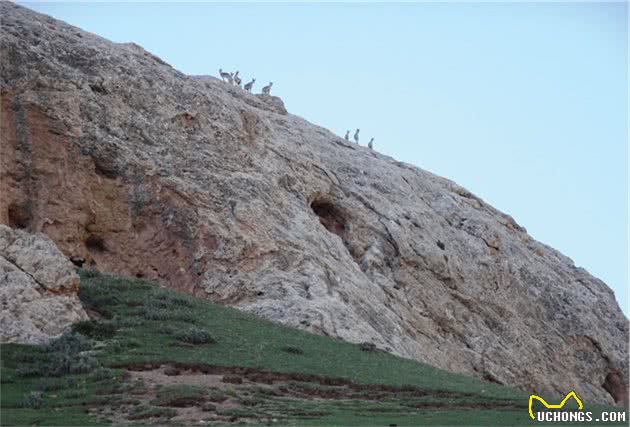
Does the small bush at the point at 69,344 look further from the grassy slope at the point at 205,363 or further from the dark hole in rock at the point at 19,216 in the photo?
the dark hole in rock at the point at 19,216

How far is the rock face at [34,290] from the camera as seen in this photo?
32625 millimetres

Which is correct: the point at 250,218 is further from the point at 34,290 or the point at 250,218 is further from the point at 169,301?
the point at 34,290

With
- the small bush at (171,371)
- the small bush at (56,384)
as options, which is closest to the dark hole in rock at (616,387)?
the small bush at (171,371)

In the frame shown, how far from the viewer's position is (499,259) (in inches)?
2363

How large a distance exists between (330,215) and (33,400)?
95.9 ft

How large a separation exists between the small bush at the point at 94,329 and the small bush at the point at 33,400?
6.64 meters

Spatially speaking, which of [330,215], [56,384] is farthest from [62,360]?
[330,215]

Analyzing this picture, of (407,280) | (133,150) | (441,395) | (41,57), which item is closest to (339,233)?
(407,280)

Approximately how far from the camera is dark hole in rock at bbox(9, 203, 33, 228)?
43.8 meters

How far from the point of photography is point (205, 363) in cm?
3234

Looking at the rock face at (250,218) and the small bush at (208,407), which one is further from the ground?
the rock face at (250,218)

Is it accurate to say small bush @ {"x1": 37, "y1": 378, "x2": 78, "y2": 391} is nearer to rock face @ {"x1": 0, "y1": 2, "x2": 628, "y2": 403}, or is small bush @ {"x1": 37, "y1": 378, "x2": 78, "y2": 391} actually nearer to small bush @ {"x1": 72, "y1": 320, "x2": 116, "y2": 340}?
small bush @ {"x1": 72, "y1": 320, "x2": 116, "y2": 340}

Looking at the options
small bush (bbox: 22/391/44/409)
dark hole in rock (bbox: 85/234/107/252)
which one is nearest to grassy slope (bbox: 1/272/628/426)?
small bush (bbox: 22/391/44/409)

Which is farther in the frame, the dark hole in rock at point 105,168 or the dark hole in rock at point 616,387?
the dark hole in rock at point 616,387
